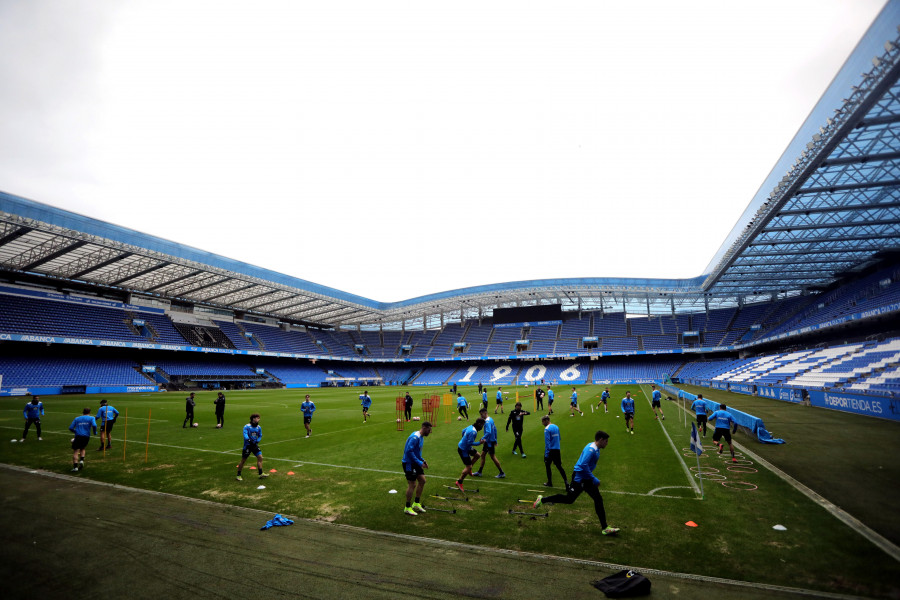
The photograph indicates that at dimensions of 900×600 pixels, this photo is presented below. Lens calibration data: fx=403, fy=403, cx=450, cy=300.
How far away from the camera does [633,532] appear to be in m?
6.96

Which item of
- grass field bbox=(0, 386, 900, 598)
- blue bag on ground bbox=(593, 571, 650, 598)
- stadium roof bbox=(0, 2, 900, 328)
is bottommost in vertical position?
grass field bbox=(0, 386, 900, 598)

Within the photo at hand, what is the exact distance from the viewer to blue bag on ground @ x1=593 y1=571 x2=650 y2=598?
Answer: 16.4ft

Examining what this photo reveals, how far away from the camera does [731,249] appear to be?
113 ft

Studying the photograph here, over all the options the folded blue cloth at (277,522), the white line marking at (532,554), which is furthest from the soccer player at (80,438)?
the folded blue cloth at (277,522)

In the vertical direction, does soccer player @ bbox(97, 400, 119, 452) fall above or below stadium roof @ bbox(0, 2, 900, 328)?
below

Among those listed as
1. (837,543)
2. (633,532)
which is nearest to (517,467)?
(633,532)

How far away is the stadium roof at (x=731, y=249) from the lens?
1777 centimetres

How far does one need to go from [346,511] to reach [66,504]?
6006mm

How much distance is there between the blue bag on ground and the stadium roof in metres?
19.6

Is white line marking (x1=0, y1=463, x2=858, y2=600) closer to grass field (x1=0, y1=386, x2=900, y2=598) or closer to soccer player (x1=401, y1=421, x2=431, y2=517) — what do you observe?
grass field (x1=0, y1=386, x2=900, y2=598)

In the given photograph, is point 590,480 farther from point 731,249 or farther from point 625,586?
point 731,249

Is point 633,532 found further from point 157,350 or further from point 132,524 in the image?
point 157,350

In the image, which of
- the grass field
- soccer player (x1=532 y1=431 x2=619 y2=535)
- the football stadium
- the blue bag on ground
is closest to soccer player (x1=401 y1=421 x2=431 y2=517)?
the football stadium

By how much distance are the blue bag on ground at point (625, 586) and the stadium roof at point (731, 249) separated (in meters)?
19.6
